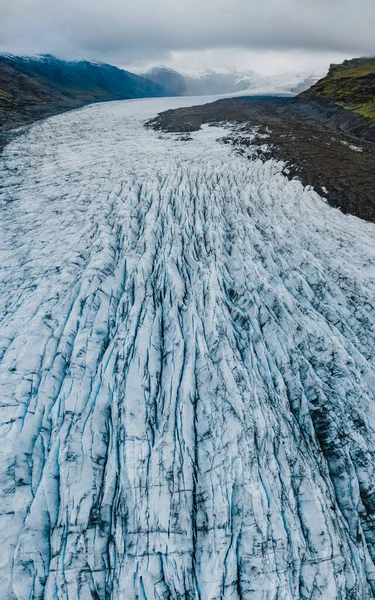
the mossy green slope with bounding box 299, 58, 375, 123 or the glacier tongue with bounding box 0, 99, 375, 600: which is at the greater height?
the mossy green slope with bounding box 299, 58, 375, 123

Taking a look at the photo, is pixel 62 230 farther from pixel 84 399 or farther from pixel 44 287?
pixel 84 399

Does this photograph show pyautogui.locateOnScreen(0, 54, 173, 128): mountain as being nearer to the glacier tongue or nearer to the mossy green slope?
the glacier tongue

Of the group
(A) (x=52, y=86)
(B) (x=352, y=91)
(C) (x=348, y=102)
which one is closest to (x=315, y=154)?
(C) (x=348, y=102)

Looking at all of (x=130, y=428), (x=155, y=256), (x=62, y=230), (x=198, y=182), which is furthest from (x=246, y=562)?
(x=198, y=182)

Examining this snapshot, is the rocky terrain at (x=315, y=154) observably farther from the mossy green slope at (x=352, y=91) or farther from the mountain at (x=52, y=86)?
the mountain at (x=52, y=86)

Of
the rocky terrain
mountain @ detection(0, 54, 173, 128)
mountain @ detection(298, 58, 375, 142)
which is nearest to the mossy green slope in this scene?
mountain @ detection(298, 58, 375, 142)

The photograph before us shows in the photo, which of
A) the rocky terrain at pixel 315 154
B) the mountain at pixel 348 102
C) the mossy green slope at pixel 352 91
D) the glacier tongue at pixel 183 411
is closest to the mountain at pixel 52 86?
the rocky terrain at pixel 315 154
